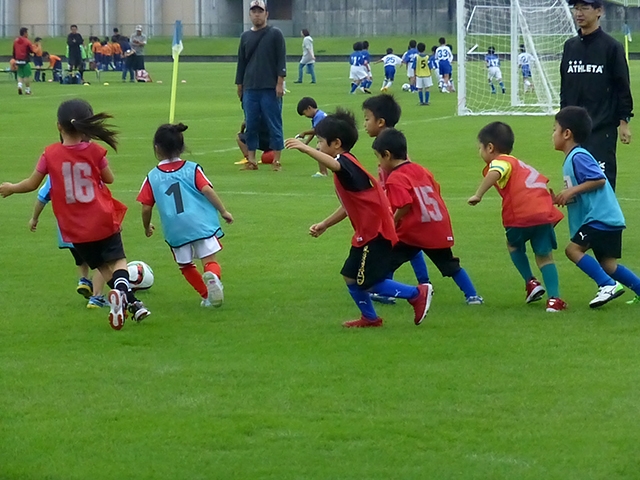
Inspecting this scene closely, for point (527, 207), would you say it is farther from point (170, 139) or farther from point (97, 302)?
point (97, 302)

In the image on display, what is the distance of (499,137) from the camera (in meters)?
7.98

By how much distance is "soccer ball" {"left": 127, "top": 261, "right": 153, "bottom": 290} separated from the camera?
8.49 meters

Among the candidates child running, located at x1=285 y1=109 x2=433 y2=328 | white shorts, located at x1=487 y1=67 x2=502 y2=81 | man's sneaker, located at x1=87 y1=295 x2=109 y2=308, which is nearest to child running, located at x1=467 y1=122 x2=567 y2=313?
child running, located at x1=285 y1=109 x2=433 y2=328

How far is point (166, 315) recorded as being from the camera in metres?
7.98

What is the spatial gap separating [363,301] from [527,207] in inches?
51.6

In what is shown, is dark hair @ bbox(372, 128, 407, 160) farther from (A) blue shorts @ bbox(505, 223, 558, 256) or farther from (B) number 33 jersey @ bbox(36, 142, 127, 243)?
(B) number 33 jersey @ bbox(36, 142, 127, 243)

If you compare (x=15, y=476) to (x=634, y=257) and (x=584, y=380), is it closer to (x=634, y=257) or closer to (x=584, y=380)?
(x=584, y=380)

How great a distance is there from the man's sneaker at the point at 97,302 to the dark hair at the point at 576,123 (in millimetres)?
3294

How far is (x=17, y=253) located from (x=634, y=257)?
5.19m

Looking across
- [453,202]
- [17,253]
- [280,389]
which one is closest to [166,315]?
[280,389]

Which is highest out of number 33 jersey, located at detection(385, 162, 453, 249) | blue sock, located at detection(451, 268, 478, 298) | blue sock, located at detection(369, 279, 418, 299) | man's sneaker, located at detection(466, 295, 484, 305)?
number 33 jersey, located at detection(385, 162, 453, 249)

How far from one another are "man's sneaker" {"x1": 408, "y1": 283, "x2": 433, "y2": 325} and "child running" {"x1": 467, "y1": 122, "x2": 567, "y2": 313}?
92 centimetres

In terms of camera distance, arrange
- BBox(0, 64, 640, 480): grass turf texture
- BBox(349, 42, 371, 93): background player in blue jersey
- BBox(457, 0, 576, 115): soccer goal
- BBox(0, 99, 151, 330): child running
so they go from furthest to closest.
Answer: BBox(349, 42, 371, 93): background player in blue jersey < BBox(457, 0, 576, 115): soccer goal < BBox(0, 99, 151, 330): child running < BBox(0, 64, 640, 480): grass turf texture

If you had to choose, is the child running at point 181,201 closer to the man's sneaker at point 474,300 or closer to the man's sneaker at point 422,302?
the man's sneaker at point 422,302
